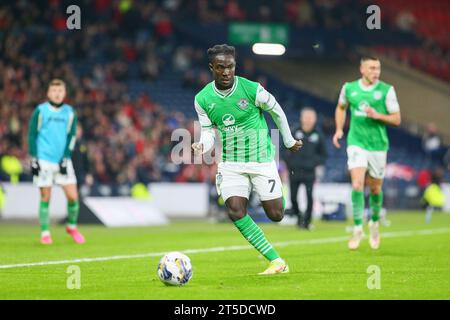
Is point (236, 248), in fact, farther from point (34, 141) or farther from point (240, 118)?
point (240, 118)

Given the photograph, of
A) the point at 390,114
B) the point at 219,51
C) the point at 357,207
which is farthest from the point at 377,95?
the point at 219,51

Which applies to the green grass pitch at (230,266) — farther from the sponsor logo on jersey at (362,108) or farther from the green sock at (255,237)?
the sponsor logo on jersey at (362,108)

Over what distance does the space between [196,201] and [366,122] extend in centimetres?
1394

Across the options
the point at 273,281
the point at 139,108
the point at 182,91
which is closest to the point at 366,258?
the point at 273,281

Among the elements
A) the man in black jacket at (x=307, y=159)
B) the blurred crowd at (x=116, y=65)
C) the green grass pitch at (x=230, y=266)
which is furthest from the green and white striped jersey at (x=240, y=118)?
the blurred crowd at (x=116, y=65)

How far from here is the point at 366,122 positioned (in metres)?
14.6

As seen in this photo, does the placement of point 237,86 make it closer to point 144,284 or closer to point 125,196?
point 144,284

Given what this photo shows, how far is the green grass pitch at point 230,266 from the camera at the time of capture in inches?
364

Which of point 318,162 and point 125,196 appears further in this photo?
point 125,196

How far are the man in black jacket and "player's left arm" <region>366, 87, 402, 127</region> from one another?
5.94 metres

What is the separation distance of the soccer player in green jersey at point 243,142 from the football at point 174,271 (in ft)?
3.71

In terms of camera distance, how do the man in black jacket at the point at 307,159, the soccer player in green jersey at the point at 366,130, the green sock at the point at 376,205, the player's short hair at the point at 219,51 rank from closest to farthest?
the player's short hair at the point at 219,51, the soccer player in green jersey at the point at 366,130, the green sock at the point at 376,205, the man in black jacket at the point at 307,159

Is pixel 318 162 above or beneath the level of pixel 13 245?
above

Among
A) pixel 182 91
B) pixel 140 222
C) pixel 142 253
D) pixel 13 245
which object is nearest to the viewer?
pixel 142 253
